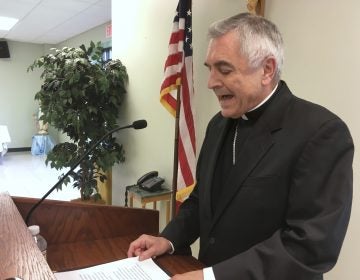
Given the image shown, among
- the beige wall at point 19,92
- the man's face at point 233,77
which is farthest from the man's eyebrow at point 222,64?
the beige wall at point 19,92

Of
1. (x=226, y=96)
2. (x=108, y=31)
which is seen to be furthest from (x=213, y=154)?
(x=108, y=31)

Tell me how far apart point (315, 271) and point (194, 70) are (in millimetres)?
1991

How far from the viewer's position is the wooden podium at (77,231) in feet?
2.90

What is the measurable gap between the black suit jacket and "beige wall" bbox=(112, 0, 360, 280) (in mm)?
699

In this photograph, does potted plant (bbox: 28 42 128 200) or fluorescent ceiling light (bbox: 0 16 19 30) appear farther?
fluorescent ceiling light (bbox: 0 16 19 30)

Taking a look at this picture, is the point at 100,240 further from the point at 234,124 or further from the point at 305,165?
the point at 305,165

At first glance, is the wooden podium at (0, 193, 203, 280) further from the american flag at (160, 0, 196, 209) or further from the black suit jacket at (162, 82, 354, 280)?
the american flag at (160, 0, 196, 209)

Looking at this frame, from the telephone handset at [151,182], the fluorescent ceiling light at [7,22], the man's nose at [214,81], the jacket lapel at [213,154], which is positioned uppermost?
the fluorescent ceiling light at [7,22]

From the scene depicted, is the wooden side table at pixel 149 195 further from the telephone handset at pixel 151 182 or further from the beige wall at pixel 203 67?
the beige wall at pixel 203 67

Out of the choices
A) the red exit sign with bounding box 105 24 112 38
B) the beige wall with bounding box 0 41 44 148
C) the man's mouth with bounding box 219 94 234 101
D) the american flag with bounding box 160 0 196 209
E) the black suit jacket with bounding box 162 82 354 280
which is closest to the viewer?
the black suit jacket with bounding box 162 82 354 280

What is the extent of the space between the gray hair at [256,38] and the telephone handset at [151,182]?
6.38ft

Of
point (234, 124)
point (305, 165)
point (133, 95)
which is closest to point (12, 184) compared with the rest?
point (133, 95)

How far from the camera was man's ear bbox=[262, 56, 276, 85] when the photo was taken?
1002 mm

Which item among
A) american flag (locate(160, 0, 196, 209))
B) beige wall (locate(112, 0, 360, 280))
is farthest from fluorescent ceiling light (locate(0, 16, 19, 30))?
american flag (locate(160, 0, 196, 209))
